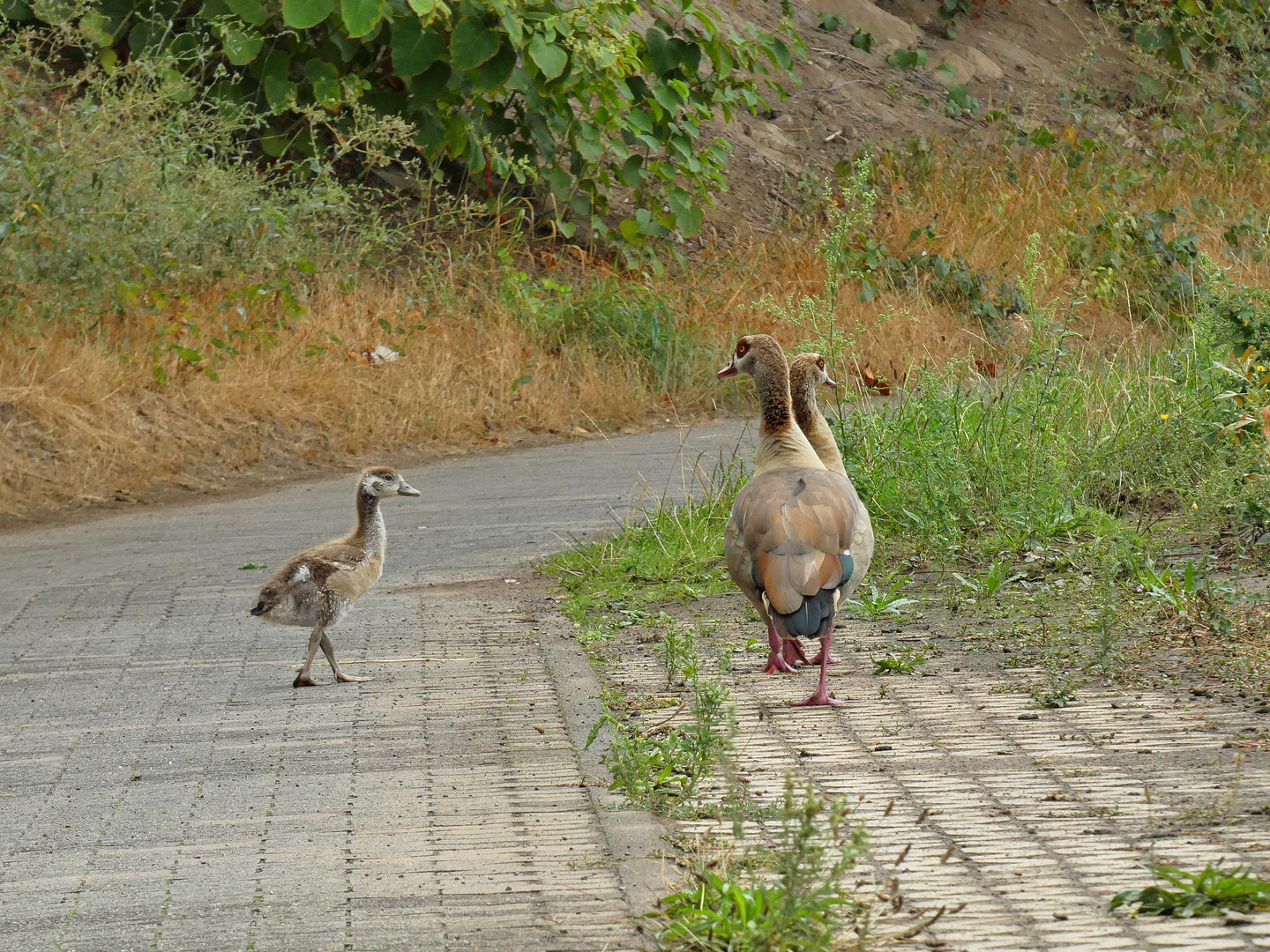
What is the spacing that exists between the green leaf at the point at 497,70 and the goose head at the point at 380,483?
25.5ft

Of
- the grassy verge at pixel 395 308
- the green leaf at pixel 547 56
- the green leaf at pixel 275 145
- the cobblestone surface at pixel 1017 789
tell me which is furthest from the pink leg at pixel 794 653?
the green leaf at pixel 275 145

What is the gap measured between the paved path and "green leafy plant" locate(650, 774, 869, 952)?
0.20 meters

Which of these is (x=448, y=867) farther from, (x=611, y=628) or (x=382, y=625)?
(x=382, y=625)

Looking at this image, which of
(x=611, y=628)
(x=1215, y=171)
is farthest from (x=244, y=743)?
(x=1215, y=171)

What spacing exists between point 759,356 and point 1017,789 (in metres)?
3.13

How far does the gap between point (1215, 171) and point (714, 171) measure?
792 centimetres

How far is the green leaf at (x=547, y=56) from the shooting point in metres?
14.5

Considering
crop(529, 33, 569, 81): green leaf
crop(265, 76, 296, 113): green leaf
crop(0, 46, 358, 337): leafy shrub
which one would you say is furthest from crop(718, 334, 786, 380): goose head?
crop(265, 76, 296, 113): green leaf

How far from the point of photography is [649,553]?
898 centimetres

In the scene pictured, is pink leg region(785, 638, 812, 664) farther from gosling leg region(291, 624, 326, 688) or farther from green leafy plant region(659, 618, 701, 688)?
gosling leg region(291, 624, 326, 688)

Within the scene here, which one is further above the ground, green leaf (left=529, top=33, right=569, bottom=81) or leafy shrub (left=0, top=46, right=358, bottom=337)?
green leaf (left=529, top=33, right=569, bottom=81)

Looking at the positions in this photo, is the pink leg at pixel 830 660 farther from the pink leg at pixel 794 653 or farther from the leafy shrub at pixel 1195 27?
the leafy shrub at pixel 1195 27

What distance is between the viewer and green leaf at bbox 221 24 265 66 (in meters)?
14.7

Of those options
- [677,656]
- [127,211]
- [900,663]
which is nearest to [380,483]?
[677,656]
